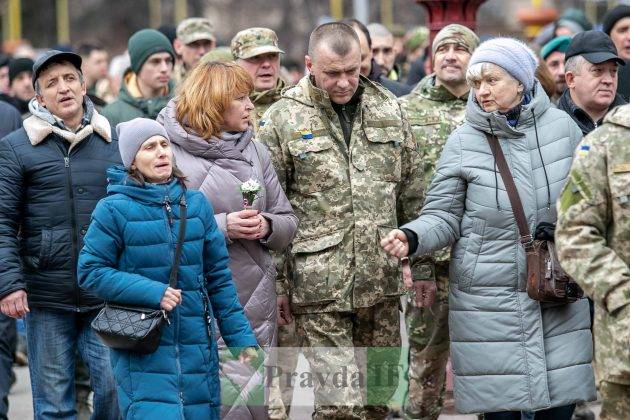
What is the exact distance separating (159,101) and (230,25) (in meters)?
38.2

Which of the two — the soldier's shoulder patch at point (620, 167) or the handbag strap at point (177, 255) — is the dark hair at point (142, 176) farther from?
the soldier's shoulder patch at point (620, 167)

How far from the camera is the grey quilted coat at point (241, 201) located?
271 inches

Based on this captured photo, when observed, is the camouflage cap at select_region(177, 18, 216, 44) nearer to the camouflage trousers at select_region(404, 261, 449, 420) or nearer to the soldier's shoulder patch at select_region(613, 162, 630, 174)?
the camouflage trousers at select_region(404, 261, 449, 420)

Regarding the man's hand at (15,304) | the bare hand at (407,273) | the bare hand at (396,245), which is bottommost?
the man's hand at (15,304)

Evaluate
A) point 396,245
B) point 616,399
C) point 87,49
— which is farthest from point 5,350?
point 87,49

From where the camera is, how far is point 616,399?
5430mm

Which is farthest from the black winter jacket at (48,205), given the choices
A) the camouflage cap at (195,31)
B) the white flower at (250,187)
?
the camouflage cap at (195,31)

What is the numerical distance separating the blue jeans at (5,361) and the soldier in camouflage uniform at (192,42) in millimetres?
3210

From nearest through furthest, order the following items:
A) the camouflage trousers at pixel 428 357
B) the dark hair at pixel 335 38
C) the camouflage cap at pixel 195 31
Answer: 1. the dark hair at pixel 335 38
2. the camouflage trousers at pixel 428 357
3. the camouflage cap at pixel 195 31

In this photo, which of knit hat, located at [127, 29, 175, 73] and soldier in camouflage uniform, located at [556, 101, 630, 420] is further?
knit hat, located at [127, 29, 175, 73]

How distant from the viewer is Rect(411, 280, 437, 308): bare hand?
7477mm

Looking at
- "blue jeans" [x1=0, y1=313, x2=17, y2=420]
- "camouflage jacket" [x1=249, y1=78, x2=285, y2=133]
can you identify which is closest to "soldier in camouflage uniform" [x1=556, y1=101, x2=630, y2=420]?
"camouflage jacket" [x1=249, y1=78, x2=285, y2=133]

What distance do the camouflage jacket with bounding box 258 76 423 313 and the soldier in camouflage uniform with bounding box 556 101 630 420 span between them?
6.31 ft

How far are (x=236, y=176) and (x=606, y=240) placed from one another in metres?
2.17
